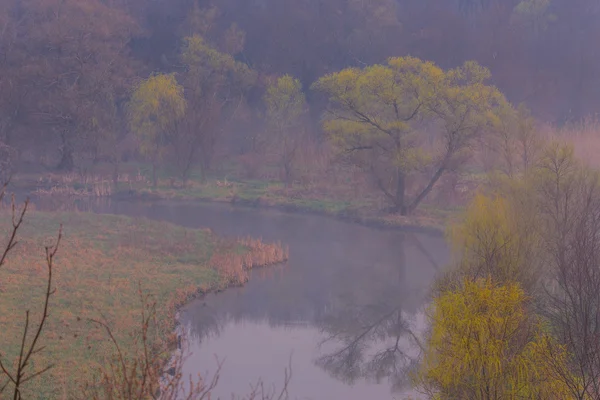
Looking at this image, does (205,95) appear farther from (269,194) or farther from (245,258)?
(245,258)

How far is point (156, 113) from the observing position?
132ft

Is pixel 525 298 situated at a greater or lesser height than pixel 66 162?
lesser

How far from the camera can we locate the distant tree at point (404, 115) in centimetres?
3080

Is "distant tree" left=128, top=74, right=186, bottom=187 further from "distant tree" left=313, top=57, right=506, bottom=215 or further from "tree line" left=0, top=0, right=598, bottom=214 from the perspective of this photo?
"distant tree" left=313, top=57, right=506, bottom=215

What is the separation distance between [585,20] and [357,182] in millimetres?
33293

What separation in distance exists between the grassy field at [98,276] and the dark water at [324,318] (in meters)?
1.11

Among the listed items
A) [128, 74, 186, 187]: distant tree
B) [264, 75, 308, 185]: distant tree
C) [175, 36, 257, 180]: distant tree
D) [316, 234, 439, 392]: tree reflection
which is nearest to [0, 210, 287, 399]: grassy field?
[316, 234, 439, 392]: tree reflection

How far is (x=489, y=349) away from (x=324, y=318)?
891 centimetres

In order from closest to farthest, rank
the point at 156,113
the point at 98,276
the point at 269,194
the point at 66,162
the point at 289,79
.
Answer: the point at 98,276 < the point at 269,194 < the point at 156,113 < the point at 66,162 < the point at 289,79

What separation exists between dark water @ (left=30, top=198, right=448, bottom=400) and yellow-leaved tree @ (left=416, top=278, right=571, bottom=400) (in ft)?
8.73

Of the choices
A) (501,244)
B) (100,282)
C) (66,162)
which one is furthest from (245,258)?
(66,162)

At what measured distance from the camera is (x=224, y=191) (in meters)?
39.1

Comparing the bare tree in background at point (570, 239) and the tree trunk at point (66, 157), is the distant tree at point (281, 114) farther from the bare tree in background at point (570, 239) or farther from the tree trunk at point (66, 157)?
the bare tree in background at point (570, 239)

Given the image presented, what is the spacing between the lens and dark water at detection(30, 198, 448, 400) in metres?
15.5
